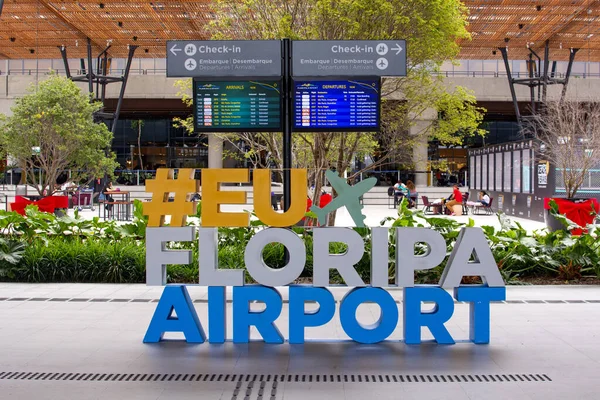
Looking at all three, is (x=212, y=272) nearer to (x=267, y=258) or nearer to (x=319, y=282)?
(x=319, y=282)

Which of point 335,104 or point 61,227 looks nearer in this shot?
point 335,104

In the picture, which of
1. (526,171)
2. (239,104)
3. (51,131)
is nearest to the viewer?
(239,104)

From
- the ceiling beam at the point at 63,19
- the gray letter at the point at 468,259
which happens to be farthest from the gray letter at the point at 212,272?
the ceiling beam at the point at 63,19

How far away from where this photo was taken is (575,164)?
2098cm

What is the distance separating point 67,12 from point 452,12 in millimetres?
18002

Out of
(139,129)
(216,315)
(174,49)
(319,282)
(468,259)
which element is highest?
(139,129)

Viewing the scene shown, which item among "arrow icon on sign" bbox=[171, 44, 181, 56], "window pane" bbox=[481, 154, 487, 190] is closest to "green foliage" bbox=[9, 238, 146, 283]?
"arrow icon on sign" bbox=[171, 44, 181, 56]

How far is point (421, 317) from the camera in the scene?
6.91 metres

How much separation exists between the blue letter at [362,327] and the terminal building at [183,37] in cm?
864

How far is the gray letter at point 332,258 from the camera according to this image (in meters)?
6.84

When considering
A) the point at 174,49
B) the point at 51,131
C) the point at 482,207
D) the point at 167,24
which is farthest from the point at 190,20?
the point at 174,49

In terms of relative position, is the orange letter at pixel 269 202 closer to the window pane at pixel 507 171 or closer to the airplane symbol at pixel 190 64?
the airplane symbol at pixel 190 64

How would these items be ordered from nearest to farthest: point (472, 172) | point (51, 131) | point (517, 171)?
point (51, 131), point (517, 171), point (472, 172)

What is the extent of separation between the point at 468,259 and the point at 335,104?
3283 mm
